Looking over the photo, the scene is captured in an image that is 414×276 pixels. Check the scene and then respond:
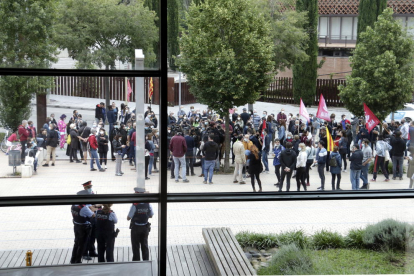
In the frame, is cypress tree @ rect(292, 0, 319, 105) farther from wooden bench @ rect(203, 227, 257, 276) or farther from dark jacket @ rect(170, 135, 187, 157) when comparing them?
wooden bench @ rect(203, 227, 257, 276)

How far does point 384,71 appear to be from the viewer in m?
9.36

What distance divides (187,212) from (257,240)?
8.15 ft

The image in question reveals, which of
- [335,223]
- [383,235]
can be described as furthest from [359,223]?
[383,235]

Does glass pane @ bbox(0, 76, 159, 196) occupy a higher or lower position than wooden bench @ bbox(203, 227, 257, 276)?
higher

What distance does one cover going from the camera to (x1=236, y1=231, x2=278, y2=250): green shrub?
5.96m

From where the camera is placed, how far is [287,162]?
23.9 feet

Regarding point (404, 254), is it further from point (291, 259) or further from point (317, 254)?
point (291, 259)

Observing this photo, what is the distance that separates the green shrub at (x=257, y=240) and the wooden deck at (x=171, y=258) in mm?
904

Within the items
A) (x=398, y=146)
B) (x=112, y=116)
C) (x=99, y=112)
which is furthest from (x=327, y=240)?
(x=99, y=112)

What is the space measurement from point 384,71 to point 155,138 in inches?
195

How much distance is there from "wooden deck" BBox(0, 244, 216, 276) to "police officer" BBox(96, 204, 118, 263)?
0.70ft

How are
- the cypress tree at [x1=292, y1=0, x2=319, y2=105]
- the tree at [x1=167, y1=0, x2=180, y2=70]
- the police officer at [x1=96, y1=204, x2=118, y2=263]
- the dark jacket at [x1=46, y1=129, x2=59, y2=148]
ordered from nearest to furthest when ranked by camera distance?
the police officer at [x1=96, y1=204, x2=118, y2=263]
the dark jacket at [x1=46, y1=129, x2=59, y2=148]
the tree at [x1=167, y1=0, x2=180, y2=70]
the cypress tree at [x1=292, y1=0, x2=319, y2=105]

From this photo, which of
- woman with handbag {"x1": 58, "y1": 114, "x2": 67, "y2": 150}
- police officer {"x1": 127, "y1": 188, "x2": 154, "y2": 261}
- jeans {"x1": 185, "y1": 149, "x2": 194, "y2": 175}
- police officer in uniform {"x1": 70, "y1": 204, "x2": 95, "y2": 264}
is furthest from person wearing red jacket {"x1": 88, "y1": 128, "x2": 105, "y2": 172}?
police officer {"x1": 127, "y1": 188, "x2": 154, "y2": 261}

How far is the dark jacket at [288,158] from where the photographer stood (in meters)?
7.03
